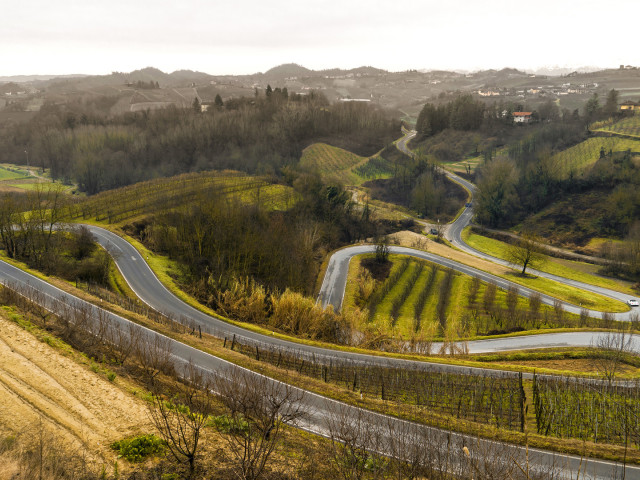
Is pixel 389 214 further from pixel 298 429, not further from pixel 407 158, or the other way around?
pixel 298 429

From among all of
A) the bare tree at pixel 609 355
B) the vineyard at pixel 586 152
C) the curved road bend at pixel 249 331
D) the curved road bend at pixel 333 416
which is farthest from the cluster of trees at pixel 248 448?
the vineyard at pixel 586 152

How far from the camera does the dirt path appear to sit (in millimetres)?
15047

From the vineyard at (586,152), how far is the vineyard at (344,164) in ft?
161

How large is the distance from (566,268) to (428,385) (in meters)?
63.7

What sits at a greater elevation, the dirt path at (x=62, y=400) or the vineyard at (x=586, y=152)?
the vineyard at (x=586, y=152)

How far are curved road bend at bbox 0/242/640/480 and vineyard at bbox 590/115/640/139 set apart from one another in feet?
425

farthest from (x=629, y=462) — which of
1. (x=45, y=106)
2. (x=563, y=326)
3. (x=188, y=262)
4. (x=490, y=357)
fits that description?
(x=45, y=106)

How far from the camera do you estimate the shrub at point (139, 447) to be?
13.9 meters

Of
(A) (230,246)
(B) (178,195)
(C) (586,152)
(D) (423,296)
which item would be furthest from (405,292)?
(C) (586,152)

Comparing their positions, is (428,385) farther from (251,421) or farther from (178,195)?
(178,195)

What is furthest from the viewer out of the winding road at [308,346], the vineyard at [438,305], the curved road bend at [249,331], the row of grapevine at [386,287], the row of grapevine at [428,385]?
the row of grapevine at [386,287]

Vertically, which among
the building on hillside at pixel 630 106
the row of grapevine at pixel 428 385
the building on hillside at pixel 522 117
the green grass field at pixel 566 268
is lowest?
the green grass field at pixel 566 268

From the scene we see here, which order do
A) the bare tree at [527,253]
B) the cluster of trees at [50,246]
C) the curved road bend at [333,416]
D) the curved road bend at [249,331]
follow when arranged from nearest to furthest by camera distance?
→ the curved road bend at [333,416]
the curved road bend at [249,331]
the cluster of trees at [50,246]
the bare tree at [527,253]

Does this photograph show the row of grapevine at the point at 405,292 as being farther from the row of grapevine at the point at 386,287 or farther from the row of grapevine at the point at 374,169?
the row of grapevine at the point at 374,169
